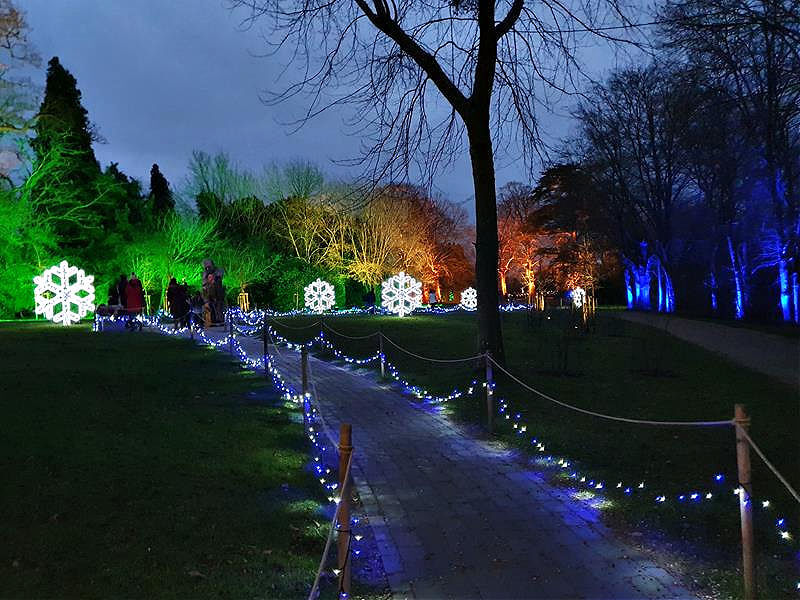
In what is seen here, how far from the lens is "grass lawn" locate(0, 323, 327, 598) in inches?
153

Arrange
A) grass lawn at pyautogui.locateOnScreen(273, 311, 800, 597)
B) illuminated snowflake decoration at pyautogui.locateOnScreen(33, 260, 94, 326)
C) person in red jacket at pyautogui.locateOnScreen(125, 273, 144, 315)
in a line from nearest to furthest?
grass lawn at pyautogui.locateOnScreen(273, 311, 800, 597), person in red jacket at pyautogui.locateOnScreen(125, 273, 144, 315), illuminated snowflake decoration at pyautogui.locateOnScreen(33, 260, 94, 326)

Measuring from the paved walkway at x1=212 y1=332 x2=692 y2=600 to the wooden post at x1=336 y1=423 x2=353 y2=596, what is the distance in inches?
18.4

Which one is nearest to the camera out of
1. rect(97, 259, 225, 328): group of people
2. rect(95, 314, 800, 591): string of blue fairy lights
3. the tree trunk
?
rect(95, 314, 800, 591): string of blue fairy lights

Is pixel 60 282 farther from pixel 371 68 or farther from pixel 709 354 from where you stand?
pixel 709 354

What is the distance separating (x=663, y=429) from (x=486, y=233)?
4.55 meters

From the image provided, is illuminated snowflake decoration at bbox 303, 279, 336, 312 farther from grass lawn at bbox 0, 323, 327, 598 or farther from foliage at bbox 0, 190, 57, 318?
grass lawn at bbox 0, 323, 327, 598

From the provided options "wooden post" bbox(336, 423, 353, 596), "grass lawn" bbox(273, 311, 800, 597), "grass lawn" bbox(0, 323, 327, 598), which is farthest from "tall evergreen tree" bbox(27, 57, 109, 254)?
"wooden post" bbox(336, 423, 353, 596)

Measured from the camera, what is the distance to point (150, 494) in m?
5.26

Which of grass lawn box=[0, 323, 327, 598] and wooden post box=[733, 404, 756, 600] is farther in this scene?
grass lawn box=[0, 323, 327, 598]

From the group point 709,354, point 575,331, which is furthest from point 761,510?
point 575,331

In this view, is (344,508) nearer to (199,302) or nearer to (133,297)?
(133,297)

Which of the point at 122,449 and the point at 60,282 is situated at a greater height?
the point at 60,282

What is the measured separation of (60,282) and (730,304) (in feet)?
122

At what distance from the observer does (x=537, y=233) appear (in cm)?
5838
